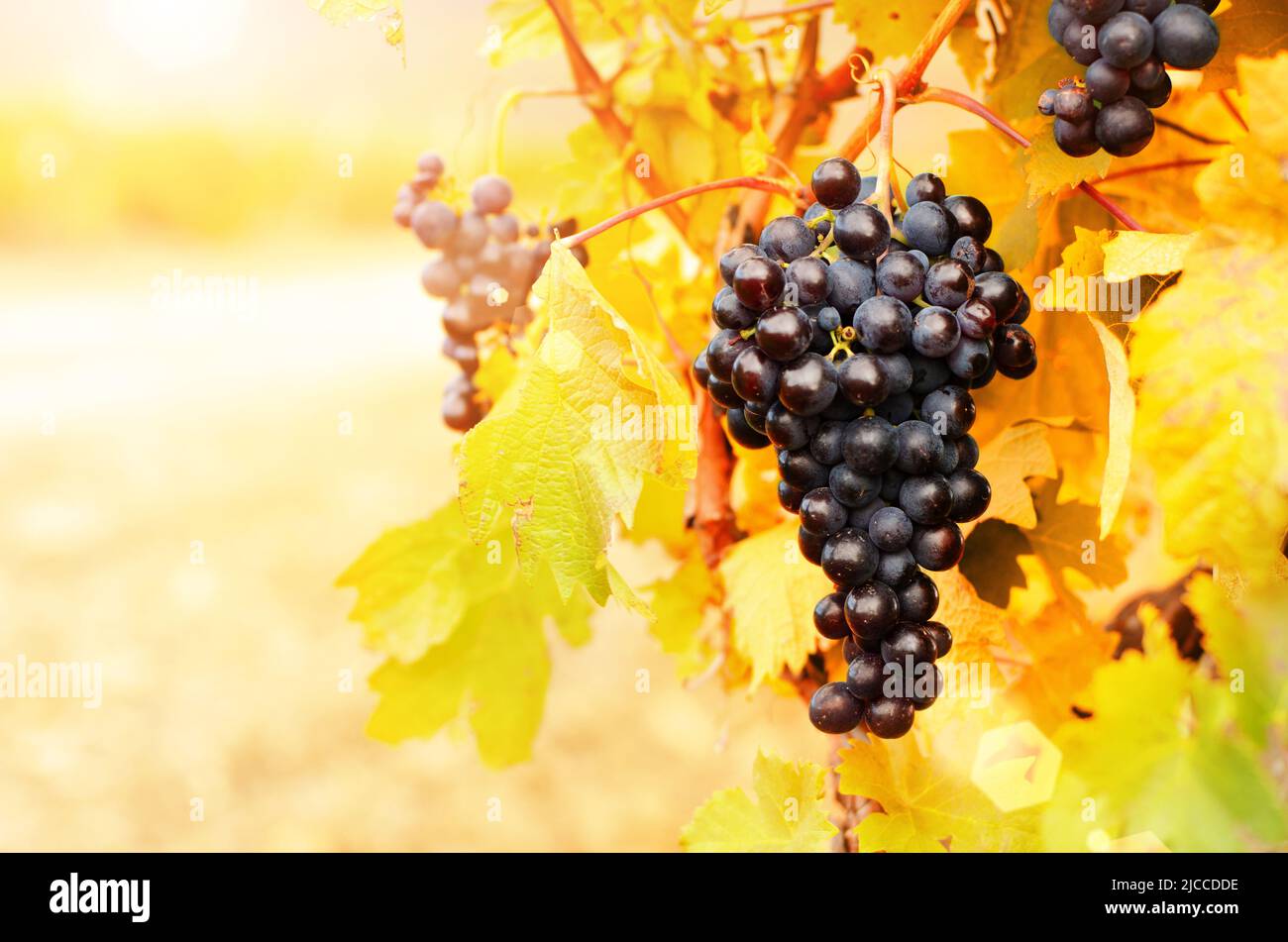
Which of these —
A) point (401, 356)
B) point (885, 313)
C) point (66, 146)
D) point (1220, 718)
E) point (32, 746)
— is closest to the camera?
point (885, 313)

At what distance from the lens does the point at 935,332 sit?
1.24ft

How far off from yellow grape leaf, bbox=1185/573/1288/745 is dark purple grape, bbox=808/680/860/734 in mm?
200

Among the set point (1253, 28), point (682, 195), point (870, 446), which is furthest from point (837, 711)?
point (1253, 28)

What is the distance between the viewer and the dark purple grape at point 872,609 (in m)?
0.39

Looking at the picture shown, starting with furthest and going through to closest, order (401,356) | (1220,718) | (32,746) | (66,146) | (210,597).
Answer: (401,356) < (66,146) < (210,597) < (32,746) < (1220,718)

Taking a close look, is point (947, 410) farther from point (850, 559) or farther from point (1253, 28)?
point (1253, 28)

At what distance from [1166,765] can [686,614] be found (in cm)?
29

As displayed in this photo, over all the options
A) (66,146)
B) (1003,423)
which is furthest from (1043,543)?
(66,146)

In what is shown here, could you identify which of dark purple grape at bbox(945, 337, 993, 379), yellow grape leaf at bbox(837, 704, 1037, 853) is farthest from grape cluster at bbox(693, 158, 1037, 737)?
yellow grape leaf at bbox(837, 704, 1037, 853)

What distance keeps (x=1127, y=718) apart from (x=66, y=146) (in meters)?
2.75

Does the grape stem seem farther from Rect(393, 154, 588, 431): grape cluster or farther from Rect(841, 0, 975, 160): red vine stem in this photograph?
Rect(393, 154, 588, 431): grape cluster

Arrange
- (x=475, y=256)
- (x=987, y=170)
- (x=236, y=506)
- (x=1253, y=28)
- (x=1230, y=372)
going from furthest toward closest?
(x=236, y=506), (x=475, y=256), (x=987, y=170), (x=1253, y=28), (x=1230, y=372)
